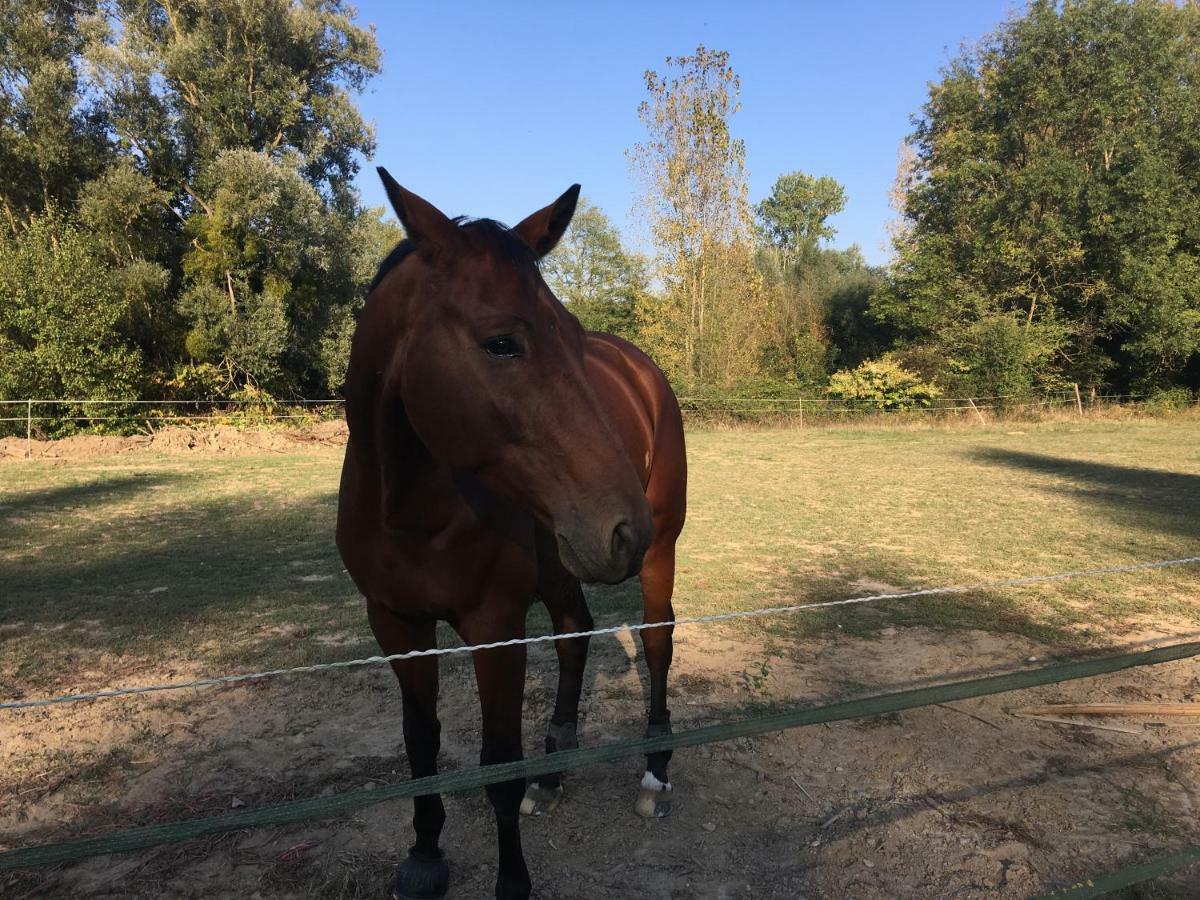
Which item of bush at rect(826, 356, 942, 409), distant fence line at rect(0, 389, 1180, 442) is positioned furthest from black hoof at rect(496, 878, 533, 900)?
bush at rect(826, 356, 942, 409)

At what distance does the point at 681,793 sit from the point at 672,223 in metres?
24.5

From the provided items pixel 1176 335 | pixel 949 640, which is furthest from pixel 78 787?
pixel 1176 335

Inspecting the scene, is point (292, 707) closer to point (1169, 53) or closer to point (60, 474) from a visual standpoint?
point (60, 474)

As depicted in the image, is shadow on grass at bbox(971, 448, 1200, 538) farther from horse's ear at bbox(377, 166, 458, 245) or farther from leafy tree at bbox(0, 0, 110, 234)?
leafy tree at bbox(0, 0, 110, 234)

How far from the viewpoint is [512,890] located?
7.79 ft

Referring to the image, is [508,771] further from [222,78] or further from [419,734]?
[222,78]

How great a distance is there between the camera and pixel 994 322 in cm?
2567

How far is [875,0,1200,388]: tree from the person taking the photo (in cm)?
2389

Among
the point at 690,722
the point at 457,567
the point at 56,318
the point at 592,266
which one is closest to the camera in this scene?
the point at 457,567

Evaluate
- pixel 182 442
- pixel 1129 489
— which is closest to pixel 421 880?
pixel 1129 489

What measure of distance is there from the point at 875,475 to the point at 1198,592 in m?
7.26

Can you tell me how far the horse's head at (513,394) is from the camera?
5.07ft

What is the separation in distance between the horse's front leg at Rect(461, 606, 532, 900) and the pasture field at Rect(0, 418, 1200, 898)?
10.2 inches

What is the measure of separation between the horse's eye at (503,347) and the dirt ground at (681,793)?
2.03 metres
